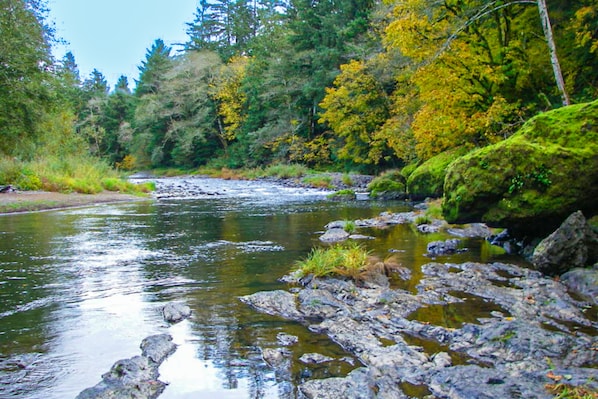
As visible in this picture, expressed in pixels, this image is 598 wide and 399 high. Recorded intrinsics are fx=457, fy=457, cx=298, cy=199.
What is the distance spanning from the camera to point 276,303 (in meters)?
6.22

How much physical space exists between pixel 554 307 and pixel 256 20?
62.7m

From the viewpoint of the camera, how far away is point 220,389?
13.4 feet

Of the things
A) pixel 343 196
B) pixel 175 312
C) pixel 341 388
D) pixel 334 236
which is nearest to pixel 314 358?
pixel 341 388

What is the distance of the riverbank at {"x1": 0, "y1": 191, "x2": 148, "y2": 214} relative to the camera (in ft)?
59.6

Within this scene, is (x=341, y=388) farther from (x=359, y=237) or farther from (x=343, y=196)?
(x=343, y=196)

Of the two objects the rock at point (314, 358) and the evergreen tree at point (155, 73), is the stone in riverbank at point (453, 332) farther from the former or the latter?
the evergreen tree at point (155, 73)

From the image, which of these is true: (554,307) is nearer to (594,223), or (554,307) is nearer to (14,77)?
(594,223)

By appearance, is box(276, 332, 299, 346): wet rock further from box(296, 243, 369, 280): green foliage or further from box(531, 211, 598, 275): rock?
box(531, 211, 598, 275): rock

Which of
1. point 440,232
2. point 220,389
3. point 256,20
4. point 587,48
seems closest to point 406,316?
point 220,389

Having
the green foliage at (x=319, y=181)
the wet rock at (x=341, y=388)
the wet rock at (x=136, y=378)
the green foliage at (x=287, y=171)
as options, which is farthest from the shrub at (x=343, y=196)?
the wet rock at (x=341, y=388)

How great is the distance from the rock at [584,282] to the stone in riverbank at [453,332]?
0.73 feet

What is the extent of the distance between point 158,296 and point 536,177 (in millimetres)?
6722

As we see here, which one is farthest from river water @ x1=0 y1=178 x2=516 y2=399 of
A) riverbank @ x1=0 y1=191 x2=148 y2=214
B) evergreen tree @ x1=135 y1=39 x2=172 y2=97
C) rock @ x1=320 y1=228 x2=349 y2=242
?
evergreen tree @ x1=135 y1=39 x2=172 y2=97

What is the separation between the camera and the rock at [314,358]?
450 centimetres
